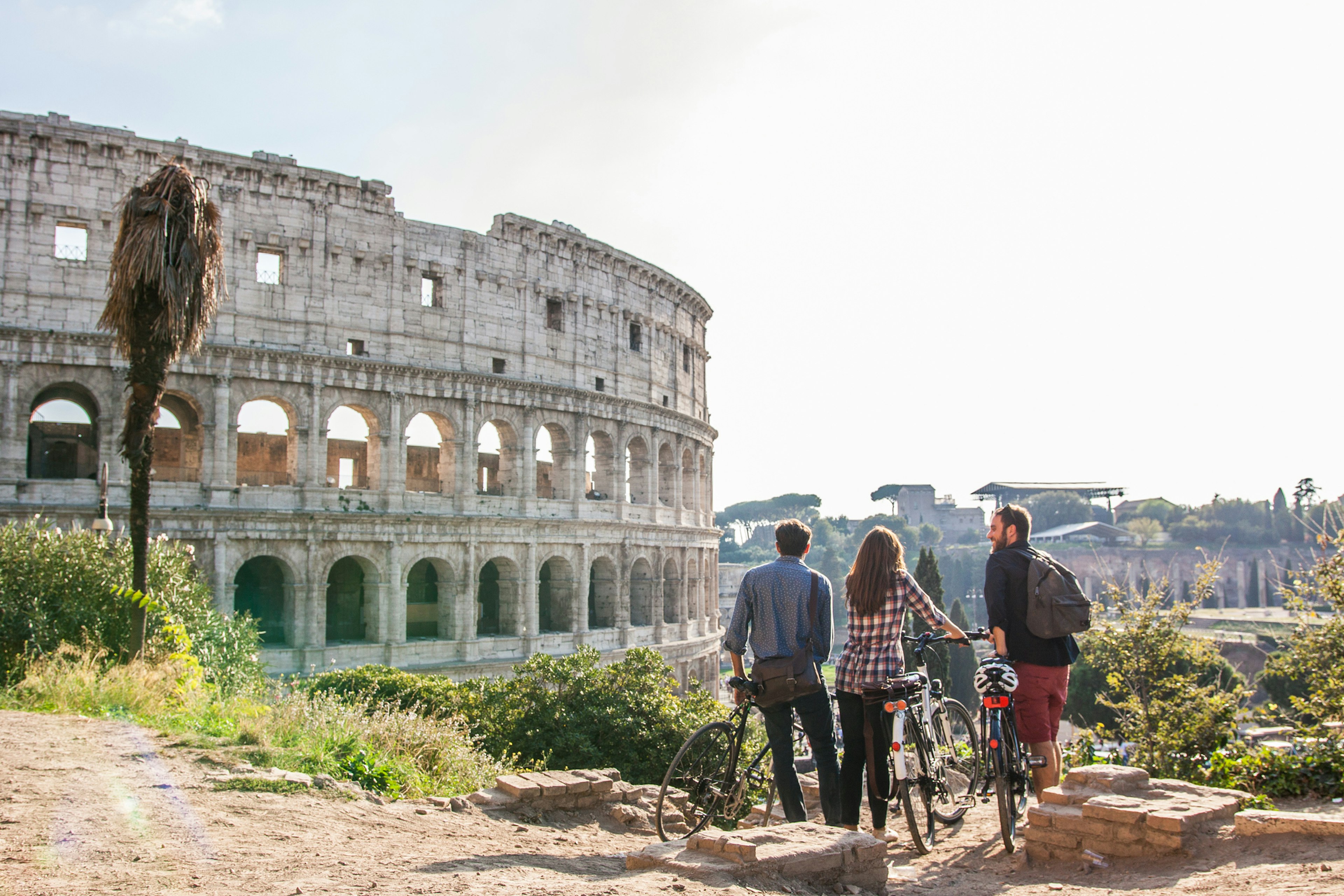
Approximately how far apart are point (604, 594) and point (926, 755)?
862 inches

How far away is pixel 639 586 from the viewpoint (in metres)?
28.4

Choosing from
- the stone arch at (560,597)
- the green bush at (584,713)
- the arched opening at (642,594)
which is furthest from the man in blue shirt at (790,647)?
the arched opening at (642,594)

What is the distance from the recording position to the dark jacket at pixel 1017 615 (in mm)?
5969

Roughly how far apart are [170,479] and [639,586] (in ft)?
43.2

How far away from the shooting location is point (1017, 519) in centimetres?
622

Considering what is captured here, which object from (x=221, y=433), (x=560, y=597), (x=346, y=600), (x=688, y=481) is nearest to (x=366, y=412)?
(x=221, y=433)

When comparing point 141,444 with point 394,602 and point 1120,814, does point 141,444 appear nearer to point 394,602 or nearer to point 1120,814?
point 394,602

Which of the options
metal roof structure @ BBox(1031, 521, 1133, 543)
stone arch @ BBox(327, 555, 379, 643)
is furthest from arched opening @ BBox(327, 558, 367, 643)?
metal roof structure @ BBox(1031, 521, 1133, 543)

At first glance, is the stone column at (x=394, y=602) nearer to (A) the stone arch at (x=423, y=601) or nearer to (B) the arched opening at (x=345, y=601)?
(A) the stone arch at (x=423, y=601)

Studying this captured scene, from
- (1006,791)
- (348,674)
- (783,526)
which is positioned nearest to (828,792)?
(1006,791)

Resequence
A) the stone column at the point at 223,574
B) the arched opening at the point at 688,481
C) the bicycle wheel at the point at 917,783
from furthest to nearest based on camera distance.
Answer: the arched opening at the point at 688,481, the stone column at the point at 223,574, the bicycle wheel at the point at 917,783

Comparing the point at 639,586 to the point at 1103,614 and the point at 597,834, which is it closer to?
the point at 1103,614

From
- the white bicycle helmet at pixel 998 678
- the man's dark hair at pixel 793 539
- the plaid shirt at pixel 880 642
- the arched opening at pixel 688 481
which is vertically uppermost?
the arched opening at pixel 688 481

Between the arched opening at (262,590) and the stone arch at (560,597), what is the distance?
6566 mm
